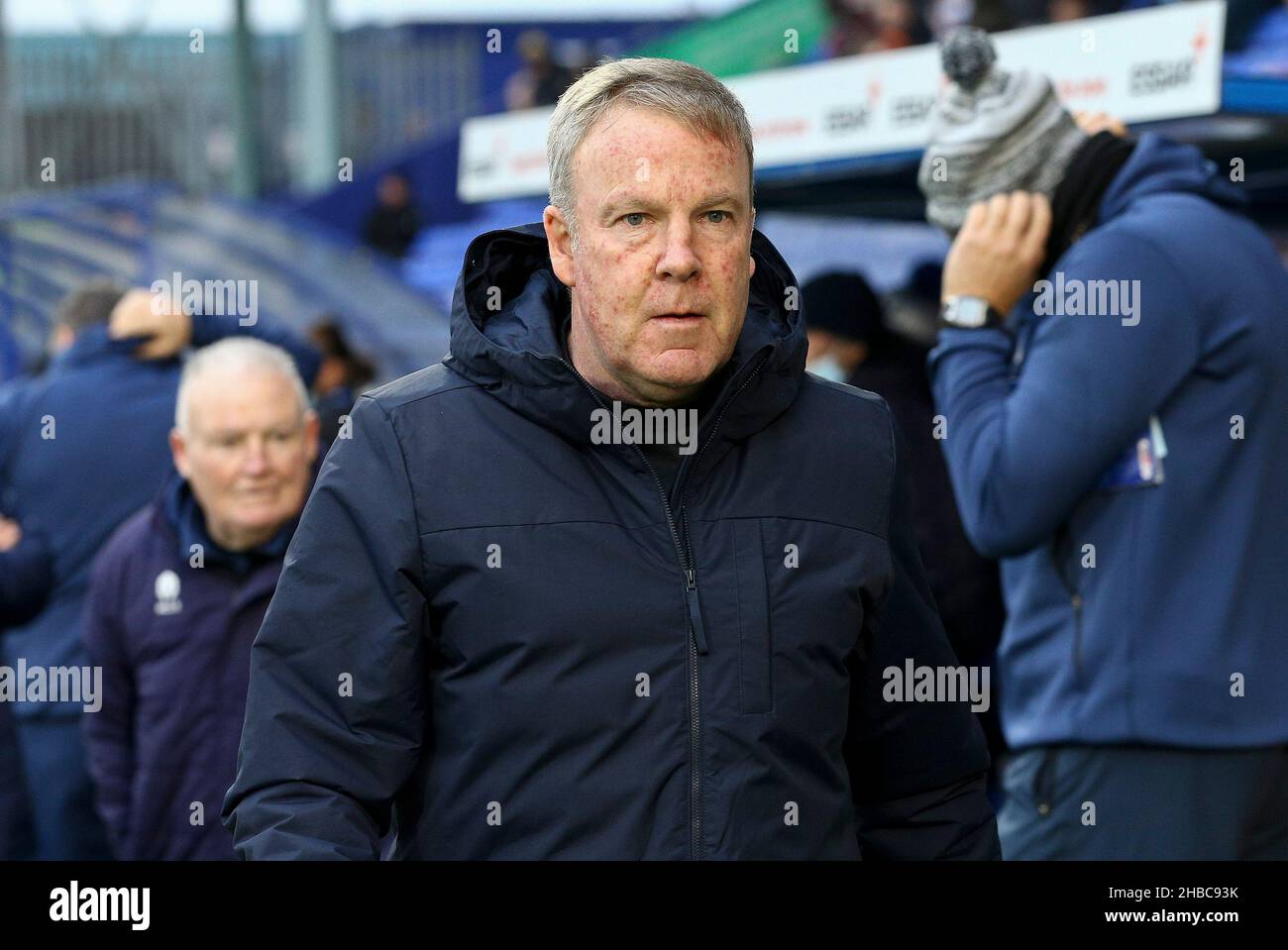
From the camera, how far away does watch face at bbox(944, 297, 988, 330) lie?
10.6ft

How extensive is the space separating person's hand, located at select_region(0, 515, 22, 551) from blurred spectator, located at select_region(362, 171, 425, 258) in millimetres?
10537

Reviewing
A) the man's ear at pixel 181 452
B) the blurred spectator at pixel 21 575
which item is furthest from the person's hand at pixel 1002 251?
the blurred spectator at pixel 21 575

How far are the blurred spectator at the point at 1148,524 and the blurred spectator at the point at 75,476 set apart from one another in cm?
276

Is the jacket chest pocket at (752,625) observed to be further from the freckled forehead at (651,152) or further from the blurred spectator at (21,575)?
the blurred spectator at (21,575)

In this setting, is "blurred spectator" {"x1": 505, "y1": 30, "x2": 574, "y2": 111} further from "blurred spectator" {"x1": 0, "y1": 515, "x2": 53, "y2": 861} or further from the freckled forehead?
the freckled forehead

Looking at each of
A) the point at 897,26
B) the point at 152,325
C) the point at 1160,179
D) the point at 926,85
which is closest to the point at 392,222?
A: the point at 897,26

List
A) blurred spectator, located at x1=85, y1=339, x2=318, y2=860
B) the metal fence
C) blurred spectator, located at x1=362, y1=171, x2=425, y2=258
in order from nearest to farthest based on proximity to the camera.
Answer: blurred spectator, located at x1=85, y1=339, x2=318, y2=860 < blurred spectator, located at x1=362, y1=171, x2=425, y2=258 < the metal fence

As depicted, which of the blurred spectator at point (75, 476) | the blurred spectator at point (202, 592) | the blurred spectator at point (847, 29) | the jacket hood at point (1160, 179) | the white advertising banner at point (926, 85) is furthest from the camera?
the blurred spectator at point (847, 29)

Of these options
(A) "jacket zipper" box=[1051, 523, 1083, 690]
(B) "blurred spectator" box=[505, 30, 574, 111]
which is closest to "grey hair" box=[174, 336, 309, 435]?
(A) "jacket zipper" box=[1051, 523, 1083, 690]

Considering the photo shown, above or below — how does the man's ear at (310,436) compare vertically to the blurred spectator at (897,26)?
below

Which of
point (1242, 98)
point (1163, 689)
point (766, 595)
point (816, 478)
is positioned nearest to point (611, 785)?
point (766, 595)

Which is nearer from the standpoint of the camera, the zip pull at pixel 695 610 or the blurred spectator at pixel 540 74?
the zip pull at pixel 695 610

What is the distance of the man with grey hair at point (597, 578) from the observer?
6.88 ft

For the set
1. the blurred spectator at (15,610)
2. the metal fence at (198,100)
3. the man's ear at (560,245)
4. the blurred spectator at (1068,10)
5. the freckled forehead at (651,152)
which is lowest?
the blurred spectator at (15,610)
